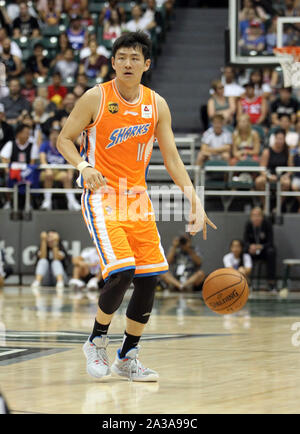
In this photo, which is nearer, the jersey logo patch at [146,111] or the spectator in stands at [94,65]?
the jersey logo patch at [146,111]

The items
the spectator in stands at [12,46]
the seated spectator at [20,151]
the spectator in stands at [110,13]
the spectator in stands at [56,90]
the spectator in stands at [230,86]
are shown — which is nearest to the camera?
the seated spectator at [20,151]

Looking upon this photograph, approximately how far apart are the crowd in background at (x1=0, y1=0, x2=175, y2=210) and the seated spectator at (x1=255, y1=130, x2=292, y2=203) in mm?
3495

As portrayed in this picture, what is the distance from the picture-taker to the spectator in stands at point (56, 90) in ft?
60.6

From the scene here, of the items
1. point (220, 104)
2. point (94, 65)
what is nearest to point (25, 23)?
point (94, 65)

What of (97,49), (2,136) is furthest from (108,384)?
(97,49)

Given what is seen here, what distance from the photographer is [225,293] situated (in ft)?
22.4

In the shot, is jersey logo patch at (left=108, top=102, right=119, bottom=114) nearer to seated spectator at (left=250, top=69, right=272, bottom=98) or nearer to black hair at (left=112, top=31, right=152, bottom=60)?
black hair at (left=112, top=31, right=152, bottom=60)

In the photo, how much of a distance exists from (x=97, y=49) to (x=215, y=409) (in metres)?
15.6

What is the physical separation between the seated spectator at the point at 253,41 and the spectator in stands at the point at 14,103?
563 cm

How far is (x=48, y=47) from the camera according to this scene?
20.7 metres

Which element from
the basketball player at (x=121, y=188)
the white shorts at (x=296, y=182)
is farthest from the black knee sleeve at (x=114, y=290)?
the white shorts at (x=296, y=182)

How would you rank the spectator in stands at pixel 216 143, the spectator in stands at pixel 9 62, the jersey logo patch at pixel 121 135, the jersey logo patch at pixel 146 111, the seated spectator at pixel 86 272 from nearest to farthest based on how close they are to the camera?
the jersey logo patch at pixel 121 135 < the jersey logo patch at pixel 146 111 < the seated spectator at pixel 86 272 < the spectator in stands at pixel 216 143 < the spectator in stands at pixel 9 62

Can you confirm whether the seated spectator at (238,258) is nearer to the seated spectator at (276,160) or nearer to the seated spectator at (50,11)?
the seated spectator at (276,160)

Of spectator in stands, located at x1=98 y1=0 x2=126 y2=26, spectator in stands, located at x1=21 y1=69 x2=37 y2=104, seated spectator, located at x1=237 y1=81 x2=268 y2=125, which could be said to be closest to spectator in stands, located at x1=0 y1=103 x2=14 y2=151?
spectator in stands, located at x1=21 y1=69 x2=37 y2=104
